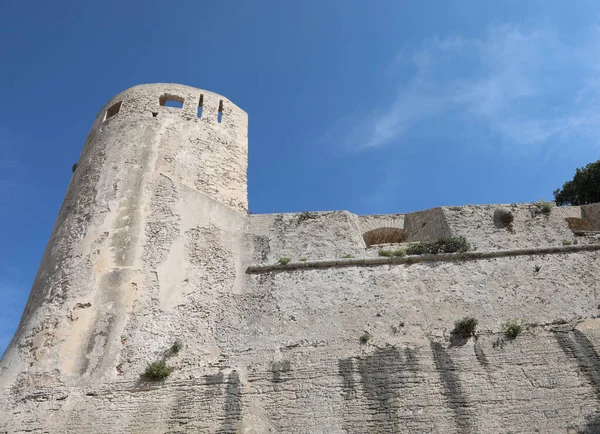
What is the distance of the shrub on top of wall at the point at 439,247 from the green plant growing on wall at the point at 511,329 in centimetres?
168

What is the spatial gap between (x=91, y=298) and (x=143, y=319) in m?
0.80

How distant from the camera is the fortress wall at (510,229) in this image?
29.0ft

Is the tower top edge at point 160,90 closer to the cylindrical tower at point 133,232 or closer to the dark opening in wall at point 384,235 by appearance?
the cylindrical tower at point 133,232

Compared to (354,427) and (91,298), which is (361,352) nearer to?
(354,427)

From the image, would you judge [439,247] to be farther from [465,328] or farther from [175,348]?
[175,348]

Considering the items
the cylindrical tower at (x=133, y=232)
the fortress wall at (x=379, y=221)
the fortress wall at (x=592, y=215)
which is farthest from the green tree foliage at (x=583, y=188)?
the cylindrical tower at (x=133, y=232)

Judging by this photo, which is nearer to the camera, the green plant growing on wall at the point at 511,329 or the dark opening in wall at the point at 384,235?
the green plant growing on wall at the point at 511,329

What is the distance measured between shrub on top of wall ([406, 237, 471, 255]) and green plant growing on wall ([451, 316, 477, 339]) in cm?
163

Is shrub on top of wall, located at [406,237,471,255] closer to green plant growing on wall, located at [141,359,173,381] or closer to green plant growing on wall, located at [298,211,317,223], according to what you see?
green plant growing on wall, located at [298,211,317,223]

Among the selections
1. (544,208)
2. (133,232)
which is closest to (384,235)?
(544,208)

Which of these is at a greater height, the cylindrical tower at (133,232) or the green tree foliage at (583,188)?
the green tree foliage at (583,188)

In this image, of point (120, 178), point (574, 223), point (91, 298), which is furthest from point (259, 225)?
point (574, 223)

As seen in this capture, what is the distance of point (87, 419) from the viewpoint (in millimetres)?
6219

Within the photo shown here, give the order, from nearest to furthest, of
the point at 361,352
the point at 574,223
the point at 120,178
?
the point at 361,352 → the point at 120,178 → the point at 574,223
